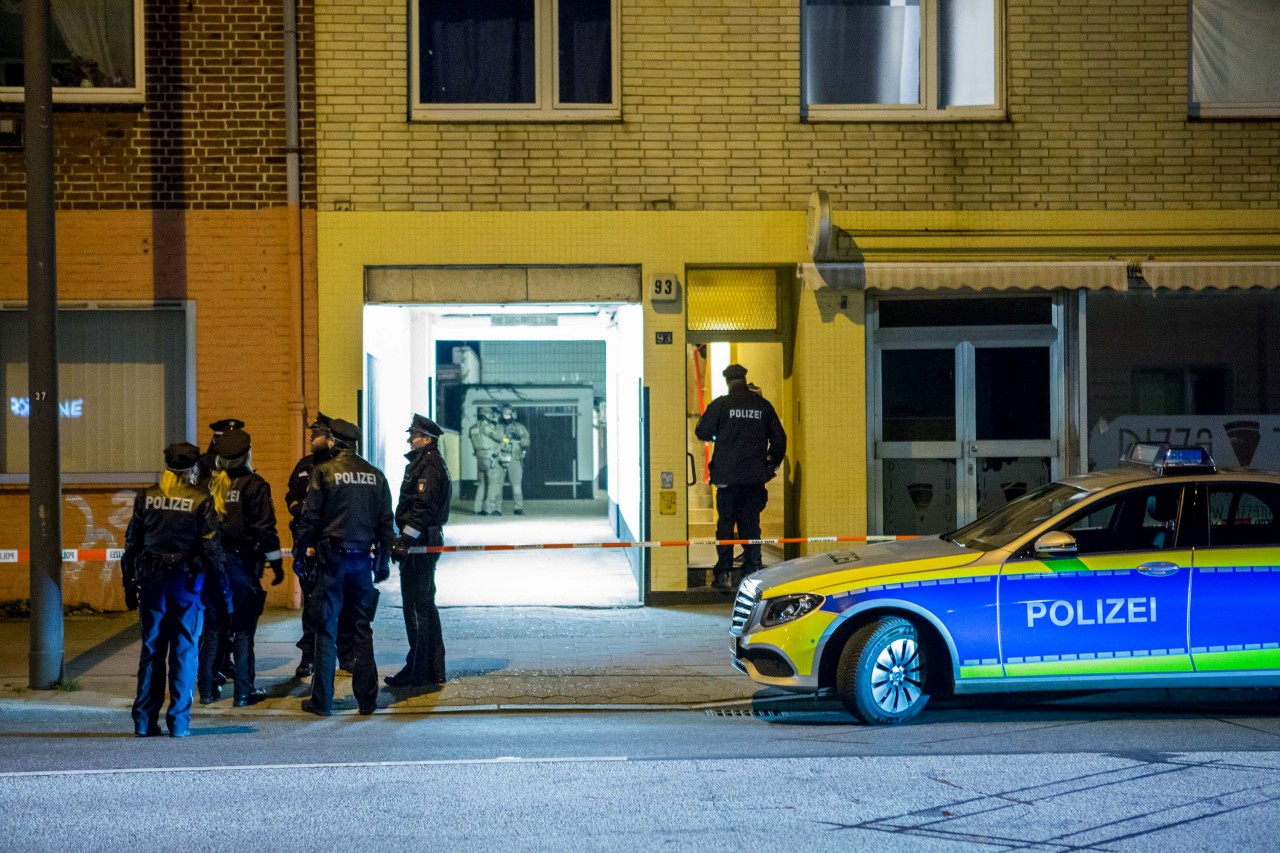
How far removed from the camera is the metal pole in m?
9.16

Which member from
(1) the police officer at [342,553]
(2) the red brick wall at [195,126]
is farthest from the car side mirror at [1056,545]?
(2) the red brick wall at [195,126]

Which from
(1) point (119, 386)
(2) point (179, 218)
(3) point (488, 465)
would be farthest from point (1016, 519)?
(3) point (488, 465)

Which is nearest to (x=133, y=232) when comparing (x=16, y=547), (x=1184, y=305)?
(x=16, y=547)

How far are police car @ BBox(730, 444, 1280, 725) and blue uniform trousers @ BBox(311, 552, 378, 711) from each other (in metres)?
2.41

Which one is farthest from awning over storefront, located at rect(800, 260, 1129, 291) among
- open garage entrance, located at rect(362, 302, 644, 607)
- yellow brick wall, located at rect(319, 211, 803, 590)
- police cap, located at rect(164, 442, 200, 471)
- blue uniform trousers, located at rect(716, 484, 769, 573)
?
police cap, located at rect(164, 442, 200, 471)

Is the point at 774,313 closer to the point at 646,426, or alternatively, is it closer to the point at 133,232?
the point at 646,426

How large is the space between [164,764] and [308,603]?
1.97 meters

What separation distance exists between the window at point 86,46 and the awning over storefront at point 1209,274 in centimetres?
948

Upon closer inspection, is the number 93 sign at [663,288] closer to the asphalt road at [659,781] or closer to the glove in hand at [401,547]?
the glove in hand at [401,547]

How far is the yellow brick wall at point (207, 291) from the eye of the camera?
12406 millimetres

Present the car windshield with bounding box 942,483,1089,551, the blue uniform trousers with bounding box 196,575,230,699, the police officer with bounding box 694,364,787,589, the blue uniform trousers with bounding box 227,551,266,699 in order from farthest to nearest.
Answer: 1. the police officer with bounding box 694,364,787,589
2. the blue uniform trousers with bounding box 227,551,266,699
3. the blue uniform trousers with bounding box 196,575,230,699
4. the car windshield with bounding box 942,483,1089,551

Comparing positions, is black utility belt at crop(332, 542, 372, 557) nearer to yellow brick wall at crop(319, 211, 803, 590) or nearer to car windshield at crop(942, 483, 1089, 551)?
car windshield at crop(942, 483, 1089, 551)

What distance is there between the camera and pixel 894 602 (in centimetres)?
780

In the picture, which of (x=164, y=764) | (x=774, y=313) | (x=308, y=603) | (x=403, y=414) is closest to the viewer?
(x=164, y=764)
